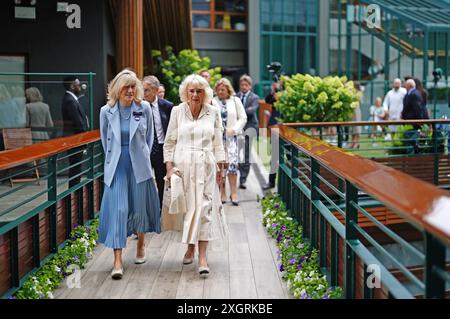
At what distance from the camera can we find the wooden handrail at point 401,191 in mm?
2646

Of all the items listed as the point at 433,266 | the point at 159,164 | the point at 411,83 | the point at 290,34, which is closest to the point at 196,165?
the point at 159,164

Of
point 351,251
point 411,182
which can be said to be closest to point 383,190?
point 411,182

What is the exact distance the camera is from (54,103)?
36.7 ft

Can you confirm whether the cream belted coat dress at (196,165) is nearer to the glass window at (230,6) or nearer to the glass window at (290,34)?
the glass window at (290,34)

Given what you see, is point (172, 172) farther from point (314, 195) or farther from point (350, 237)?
point (350, 237)

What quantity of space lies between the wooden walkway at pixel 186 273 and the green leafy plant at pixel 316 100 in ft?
15.8

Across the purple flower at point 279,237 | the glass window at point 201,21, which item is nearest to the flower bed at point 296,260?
the purple flower at point 279,237

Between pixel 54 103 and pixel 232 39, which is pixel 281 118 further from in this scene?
pixel 232 39

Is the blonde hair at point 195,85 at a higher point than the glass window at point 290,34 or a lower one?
lower

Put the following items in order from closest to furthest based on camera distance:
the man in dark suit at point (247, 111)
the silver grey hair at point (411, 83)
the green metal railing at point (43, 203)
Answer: the green metal railing at point (43, 203)
the man in dark suit at point (247, 111)
the silver grey hair at point (411, 83)

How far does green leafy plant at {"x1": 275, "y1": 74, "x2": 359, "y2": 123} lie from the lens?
1245cm

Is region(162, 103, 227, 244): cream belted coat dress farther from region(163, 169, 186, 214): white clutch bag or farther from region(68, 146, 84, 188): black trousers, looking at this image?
region(68, 146, 84, 188): black trousers

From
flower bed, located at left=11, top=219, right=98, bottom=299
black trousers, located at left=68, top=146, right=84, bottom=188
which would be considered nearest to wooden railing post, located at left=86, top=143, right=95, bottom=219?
black trousers, located at left=68, top=146, right=84, bottom=188

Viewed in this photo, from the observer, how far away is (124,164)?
239 inches
